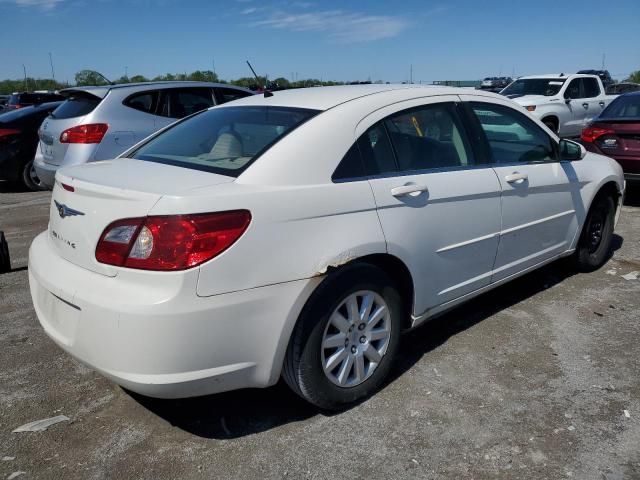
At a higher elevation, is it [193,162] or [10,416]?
[193,162]

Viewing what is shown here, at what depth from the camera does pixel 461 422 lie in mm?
2977

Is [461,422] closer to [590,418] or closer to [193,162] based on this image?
[590,418]

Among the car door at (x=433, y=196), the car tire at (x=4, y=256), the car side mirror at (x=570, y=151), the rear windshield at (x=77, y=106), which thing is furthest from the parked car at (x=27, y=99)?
the car door at (x=433, y=196)

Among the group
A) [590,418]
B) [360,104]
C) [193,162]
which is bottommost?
[590,418]

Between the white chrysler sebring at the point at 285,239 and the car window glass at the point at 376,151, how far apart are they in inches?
0.4

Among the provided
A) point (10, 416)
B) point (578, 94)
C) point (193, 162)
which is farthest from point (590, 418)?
point (578, 94)

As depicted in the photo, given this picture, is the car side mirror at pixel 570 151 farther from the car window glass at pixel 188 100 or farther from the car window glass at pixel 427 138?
the car window glass at pixel 188 100

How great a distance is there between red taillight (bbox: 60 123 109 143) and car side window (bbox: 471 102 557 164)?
196 inches

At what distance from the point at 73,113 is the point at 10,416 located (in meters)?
5.35

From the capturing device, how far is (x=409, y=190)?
3174mm

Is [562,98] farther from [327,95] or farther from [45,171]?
[327,95]

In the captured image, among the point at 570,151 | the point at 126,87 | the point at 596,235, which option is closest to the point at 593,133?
the point at 596,235

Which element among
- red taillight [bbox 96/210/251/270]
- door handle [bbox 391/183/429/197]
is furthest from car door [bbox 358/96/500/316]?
red taillight [bbox 96/210/251/270]

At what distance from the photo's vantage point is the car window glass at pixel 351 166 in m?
2.96
